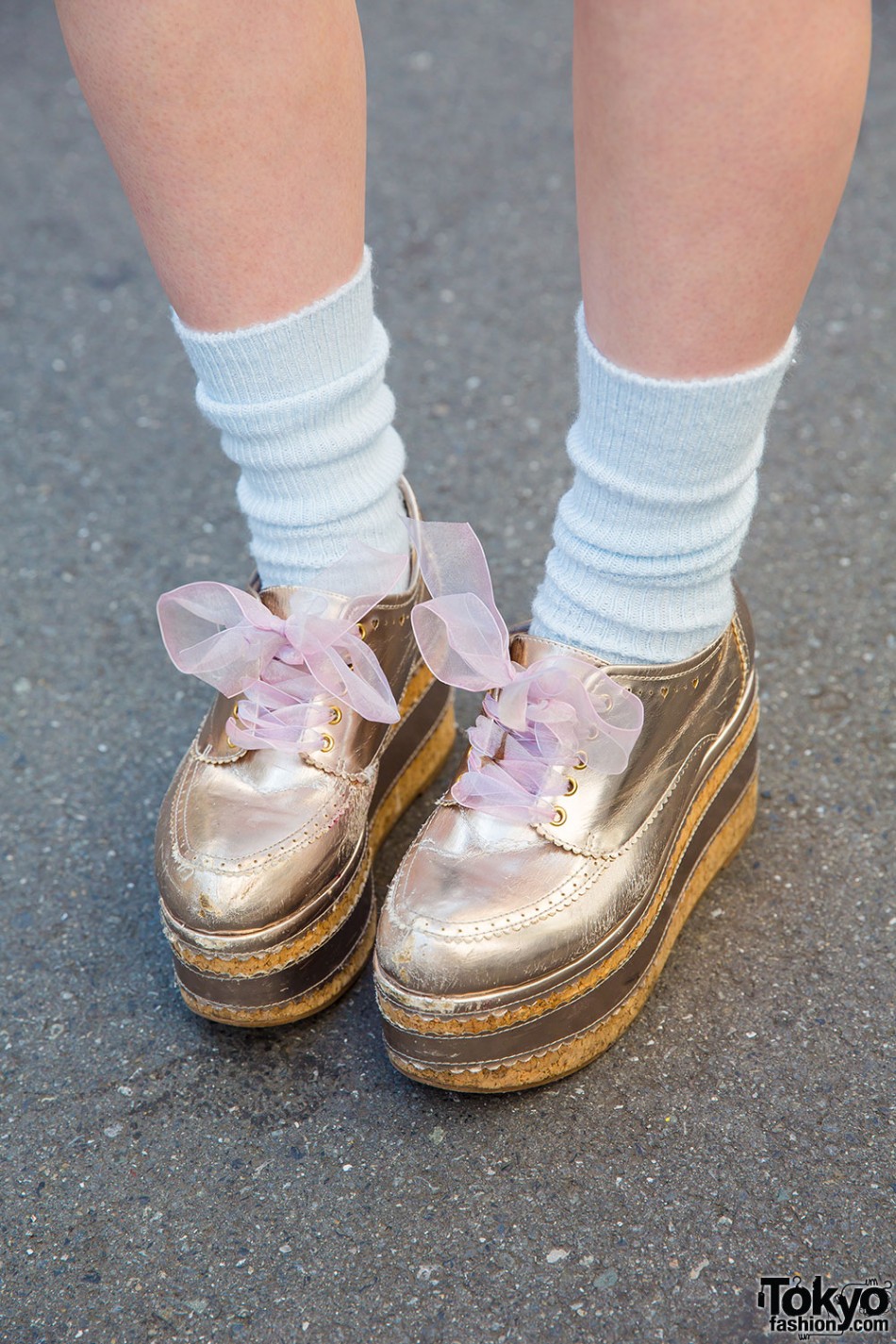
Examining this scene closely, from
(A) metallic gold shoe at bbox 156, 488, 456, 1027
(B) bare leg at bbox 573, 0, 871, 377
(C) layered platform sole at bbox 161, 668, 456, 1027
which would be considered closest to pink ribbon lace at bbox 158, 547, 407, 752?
(A) metallic gold shoe at bbox 156, 488, 456, 1027

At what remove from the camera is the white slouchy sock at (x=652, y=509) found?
2.47 ft

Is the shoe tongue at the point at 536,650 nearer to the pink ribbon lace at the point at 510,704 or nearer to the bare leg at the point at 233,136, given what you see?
the pink ribbon lace at the point at 510,704

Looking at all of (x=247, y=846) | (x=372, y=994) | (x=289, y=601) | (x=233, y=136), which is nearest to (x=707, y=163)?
(x=233, y=136)

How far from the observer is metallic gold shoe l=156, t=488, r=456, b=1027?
836 mm

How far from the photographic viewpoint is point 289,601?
2.95 ft

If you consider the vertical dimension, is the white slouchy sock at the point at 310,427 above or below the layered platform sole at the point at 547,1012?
above

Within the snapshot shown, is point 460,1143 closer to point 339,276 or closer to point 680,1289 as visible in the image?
point 680,1289

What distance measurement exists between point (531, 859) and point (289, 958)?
0.61ft

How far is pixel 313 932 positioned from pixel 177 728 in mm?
383

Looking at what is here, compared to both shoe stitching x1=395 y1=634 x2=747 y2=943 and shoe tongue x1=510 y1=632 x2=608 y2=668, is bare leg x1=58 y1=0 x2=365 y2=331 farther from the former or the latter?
shoe stitching x1=395 y1=634 x2=747 y2=943

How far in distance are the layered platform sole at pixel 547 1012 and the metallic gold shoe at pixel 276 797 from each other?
87 mm

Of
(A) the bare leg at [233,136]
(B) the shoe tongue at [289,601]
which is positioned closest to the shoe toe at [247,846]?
(B) the shoe tongue at [289,601]

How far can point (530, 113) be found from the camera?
2051mm

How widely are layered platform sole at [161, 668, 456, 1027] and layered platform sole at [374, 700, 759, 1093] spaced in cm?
8
